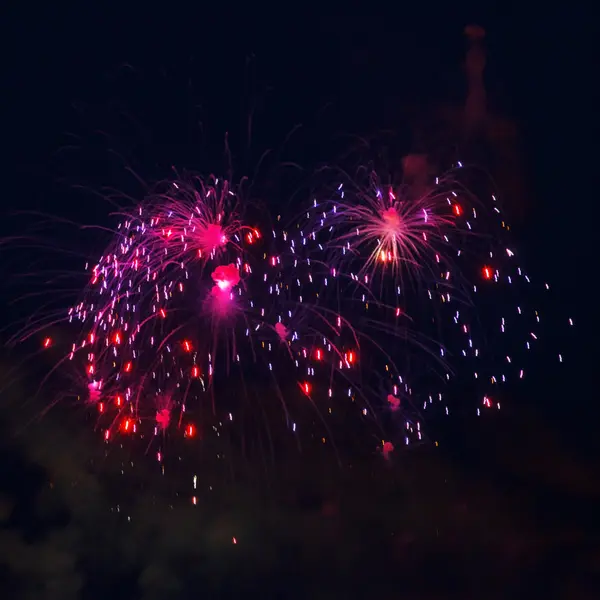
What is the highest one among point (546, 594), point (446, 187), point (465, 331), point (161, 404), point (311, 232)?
point (446, 187)

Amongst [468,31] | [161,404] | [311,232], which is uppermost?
[468,31]

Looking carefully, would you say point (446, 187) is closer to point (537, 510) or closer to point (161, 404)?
point (161, 404)

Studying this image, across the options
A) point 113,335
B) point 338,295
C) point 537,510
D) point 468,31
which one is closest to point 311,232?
point 338,295

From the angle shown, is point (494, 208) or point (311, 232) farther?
point (494, 208)

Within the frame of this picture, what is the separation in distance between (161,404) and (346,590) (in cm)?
565

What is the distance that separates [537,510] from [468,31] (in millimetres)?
8398

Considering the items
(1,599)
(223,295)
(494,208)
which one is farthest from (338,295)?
(1,599)

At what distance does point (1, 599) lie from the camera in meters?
12.4

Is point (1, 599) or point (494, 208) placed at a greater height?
point (494, 208)

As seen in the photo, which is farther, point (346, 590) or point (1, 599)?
point (1, 599)

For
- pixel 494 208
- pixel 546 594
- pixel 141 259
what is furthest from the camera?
pixel 546 594

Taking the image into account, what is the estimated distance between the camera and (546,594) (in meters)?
10.2

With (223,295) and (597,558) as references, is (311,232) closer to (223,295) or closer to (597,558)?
(223,295)

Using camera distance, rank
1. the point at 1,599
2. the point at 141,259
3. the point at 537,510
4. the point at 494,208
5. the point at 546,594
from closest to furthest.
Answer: the point at 141,259 < the point at 494,208 < the point at 546,594 < the point at 537,510 < the point at 1,599
